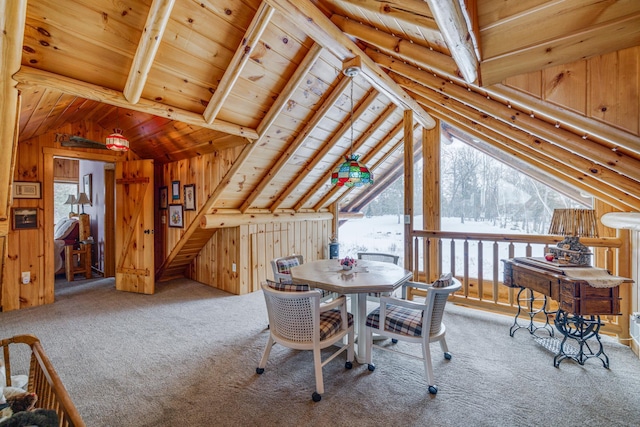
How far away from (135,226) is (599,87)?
5659 millimetres

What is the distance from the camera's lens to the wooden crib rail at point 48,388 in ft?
3.16

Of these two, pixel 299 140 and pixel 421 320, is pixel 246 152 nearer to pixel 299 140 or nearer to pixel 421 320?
pixel 299 140

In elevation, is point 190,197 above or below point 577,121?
below

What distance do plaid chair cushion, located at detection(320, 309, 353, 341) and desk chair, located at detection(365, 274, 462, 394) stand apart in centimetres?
26

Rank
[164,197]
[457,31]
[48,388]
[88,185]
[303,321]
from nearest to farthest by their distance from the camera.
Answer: [48,388] → [457,31] → [303,321] → [164,197] → [88,185]

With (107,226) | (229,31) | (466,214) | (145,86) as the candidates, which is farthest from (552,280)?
(107,226)

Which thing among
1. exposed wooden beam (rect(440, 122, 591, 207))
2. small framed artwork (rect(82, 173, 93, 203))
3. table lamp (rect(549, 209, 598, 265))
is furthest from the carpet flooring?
small framed artwork (rect(82, 173, 93, 203))

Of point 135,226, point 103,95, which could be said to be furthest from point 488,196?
point 135,226

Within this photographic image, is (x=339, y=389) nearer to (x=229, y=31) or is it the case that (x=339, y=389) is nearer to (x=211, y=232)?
(x=229, y=31)

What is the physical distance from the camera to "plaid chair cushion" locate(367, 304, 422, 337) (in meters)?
2.23

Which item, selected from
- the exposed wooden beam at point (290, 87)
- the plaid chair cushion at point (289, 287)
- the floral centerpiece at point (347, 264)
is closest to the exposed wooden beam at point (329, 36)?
the exposed wooden beam at point (290, 87)

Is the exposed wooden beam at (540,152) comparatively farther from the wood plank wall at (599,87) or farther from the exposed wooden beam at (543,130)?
the wood plank wall at (599,87)

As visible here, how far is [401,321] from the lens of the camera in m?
2.30

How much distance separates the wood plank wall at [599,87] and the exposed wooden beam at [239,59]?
2.06m
